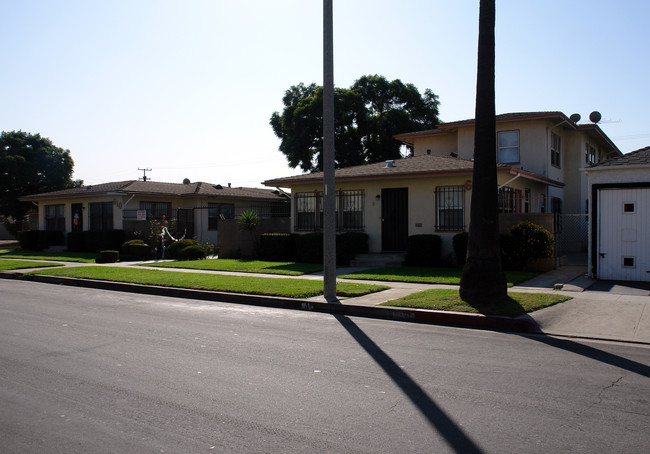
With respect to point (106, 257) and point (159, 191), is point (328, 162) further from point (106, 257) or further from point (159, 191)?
point (159, 191)

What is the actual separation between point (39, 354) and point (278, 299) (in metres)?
5.29

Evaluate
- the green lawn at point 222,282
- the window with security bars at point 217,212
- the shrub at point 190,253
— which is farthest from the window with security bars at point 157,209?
the green lawn at point 222,282

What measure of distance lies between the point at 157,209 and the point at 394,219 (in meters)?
15.9

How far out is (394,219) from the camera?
2000 centimetres

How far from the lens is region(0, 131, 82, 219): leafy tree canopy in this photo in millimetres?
40625

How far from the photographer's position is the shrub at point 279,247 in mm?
20828

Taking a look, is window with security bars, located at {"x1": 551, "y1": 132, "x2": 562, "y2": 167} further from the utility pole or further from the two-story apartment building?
the utility pole

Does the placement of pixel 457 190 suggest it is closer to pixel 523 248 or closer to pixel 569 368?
pixel 523 248

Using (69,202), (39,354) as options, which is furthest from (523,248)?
(69,202)

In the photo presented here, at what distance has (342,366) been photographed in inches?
253

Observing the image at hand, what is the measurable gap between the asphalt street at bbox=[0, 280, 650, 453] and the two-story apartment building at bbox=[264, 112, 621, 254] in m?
10.3

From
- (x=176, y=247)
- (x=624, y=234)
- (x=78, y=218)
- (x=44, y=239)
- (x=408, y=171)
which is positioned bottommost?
(x=176, y=247)

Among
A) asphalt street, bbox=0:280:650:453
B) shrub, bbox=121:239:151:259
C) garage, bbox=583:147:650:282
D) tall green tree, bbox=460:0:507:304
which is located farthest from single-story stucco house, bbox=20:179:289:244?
asphalt street, bbox=0:280:650:453

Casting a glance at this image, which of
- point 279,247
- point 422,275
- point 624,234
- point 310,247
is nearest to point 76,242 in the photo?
point 279,247
